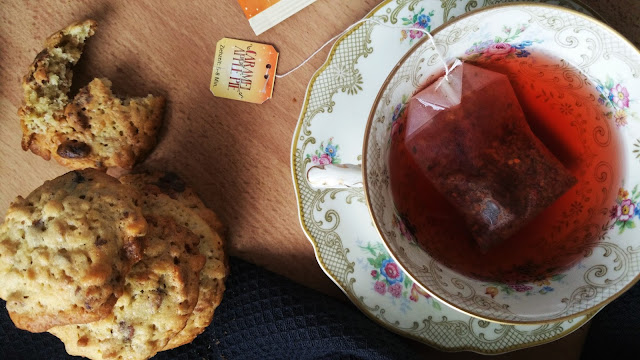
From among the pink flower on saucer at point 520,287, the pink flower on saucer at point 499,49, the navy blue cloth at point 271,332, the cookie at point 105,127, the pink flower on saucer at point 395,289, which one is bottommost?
the navy blue cloth at point 271,332

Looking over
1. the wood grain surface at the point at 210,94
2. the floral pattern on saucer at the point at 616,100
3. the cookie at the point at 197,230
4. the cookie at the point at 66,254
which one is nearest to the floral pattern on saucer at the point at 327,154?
the wood grain surface at the point at 210,94

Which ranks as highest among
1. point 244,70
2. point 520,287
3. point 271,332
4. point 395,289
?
point 520,287

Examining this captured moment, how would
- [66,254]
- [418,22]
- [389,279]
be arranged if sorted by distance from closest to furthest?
[66,254] < [418,22] < [389,279]

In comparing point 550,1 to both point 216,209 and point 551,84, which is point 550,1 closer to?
point 551,84

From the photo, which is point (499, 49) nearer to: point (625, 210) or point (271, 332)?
point (625, 210)

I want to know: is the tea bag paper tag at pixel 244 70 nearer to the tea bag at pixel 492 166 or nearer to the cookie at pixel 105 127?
the cookie at pixel 105 127

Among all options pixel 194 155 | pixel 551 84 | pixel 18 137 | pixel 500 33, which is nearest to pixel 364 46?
pixel 500 33

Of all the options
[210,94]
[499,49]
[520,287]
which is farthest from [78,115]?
[520,287]

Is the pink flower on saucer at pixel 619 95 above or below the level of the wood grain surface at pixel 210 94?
above
